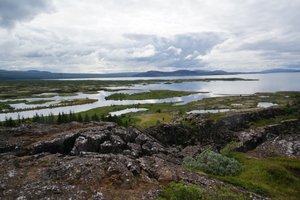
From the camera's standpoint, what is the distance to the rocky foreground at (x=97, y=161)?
24844 mm

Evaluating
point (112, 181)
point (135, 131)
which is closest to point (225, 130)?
point (135, 131)

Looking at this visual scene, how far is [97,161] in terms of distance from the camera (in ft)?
96.2

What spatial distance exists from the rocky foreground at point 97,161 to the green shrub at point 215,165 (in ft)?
8.47

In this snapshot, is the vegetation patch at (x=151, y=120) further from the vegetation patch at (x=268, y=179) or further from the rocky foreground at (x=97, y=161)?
the vegetation patch at (x=268, y=179)

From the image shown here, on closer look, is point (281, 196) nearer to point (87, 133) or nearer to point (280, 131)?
point (87, 133)

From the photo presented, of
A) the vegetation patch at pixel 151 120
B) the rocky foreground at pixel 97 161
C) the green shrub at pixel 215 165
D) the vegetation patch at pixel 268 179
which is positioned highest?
the rocky foreground at pixel 97 161

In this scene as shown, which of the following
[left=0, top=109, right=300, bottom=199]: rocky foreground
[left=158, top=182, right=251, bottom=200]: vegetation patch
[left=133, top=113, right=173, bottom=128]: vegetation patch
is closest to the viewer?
[left=158, top=182, right=251, bottom=200]: vegetation patch

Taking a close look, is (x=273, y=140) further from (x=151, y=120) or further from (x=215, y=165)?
(x=151, y=120)

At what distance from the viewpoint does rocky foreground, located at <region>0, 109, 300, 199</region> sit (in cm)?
2484

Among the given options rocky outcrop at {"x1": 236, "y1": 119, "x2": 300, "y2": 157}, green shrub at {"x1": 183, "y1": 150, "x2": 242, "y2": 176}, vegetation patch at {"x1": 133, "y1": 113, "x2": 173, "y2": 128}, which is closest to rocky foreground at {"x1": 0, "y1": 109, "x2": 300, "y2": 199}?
rocky outcrop at {"x1": 236, "y1": 119, "x2": 300, "y2": 157}

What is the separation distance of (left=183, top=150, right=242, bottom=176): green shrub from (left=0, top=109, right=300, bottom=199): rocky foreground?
2.58 metres

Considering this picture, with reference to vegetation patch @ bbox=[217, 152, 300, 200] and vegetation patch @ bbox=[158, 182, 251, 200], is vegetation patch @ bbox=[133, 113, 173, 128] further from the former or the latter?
vegetation patch @ bbox=[158, 182, 251, 200]

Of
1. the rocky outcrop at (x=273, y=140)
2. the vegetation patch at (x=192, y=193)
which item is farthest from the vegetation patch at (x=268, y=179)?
the rocky outcrop at (x=273, y=140)

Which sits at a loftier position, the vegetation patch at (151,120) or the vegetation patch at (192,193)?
the vegetation patch at (192,193)
